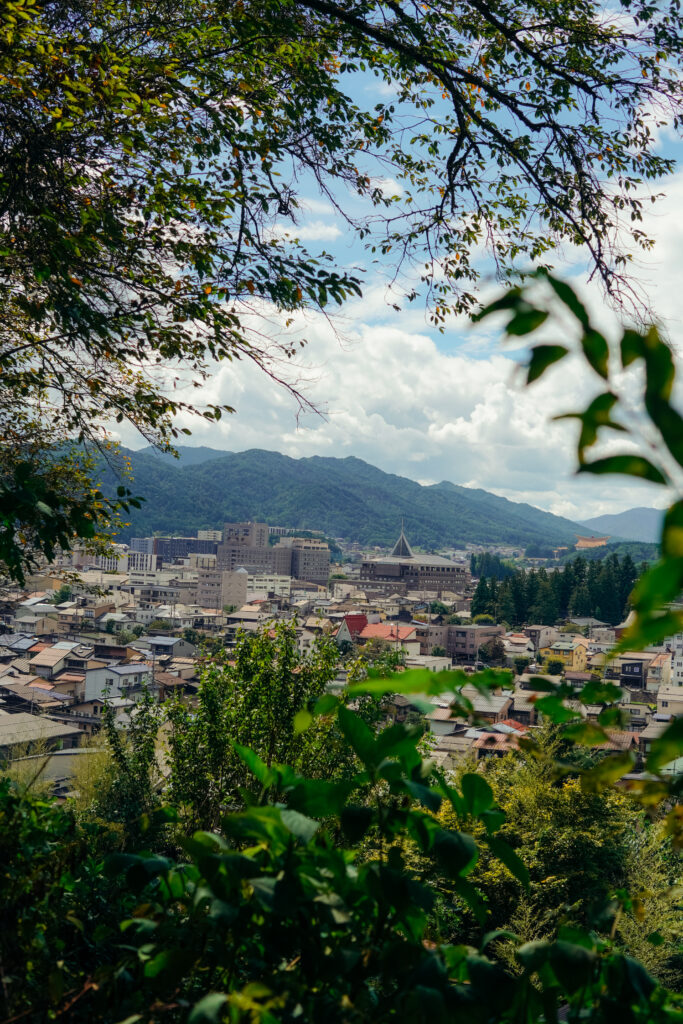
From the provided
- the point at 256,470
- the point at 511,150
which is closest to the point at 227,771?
the point at 511,150

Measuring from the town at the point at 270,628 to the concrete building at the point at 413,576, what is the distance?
17 cm

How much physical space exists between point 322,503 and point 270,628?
97237 millimetres

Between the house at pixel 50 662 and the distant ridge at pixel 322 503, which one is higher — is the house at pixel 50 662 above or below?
below

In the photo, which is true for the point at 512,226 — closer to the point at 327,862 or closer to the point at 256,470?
the point at 327,862

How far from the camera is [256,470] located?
337 feet

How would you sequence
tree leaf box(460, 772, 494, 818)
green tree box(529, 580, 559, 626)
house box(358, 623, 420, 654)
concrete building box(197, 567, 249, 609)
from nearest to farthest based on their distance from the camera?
tree leaf box(460, 772, 494, 818)
house box(358, 623, 420, 654)
green tree box(529, 580, 559, 626)
concrete building box(197, 567, 249, 609)

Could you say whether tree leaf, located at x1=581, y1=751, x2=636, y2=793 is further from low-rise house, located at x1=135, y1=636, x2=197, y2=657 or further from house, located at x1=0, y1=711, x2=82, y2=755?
low-rise house, located at x1=135, y1=636, x2=197, y2=657

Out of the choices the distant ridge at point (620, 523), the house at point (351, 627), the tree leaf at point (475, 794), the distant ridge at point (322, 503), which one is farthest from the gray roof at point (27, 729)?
the distant ridge at point (620, 523)

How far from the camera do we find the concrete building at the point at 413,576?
59.3 m

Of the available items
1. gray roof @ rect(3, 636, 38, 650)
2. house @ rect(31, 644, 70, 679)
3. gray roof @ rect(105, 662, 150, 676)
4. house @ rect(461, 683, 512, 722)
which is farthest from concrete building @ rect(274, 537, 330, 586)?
house @ rect(461, 683, 512, 722)

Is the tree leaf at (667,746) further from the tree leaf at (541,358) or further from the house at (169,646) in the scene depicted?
the house at (169,646)

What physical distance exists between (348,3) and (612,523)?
157 meters

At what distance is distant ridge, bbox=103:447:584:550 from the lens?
78188mm

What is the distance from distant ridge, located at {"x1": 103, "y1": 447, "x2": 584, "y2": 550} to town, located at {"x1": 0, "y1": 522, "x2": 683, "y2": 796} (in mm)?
7664
